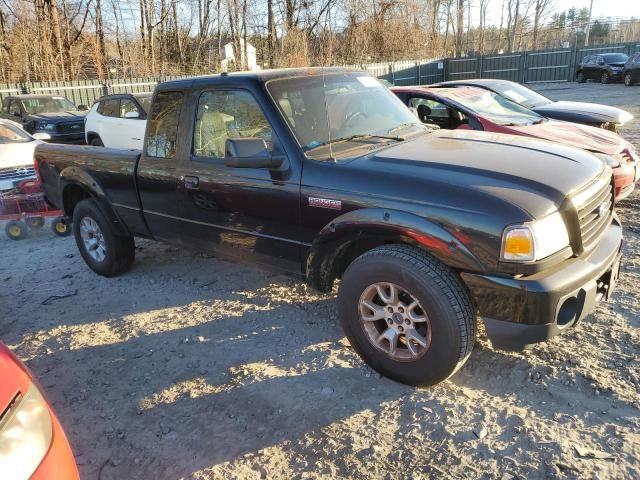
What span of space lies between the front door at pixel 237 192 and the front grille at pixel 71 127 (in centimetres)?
1226

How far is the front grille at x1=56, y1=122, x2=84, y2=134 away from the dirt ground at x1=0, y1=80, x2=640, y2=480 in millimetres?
11341

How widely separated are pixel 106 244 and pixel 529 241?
407 cm

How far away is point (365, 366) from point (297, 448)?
2.81 ft

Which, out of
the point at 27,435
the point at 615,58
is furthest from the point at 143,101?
the point at 615,58

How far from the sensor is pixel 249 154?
3479 mm

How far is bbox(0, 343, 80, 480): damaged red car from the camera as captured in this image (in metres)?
→ 1.69

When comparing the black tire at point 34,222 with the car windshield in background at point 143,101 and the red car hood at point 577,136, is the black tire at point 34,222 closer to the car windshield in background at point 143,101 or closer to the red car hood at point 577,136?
the car windshield in background at point 143,101

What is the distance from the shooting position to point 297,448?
282cm

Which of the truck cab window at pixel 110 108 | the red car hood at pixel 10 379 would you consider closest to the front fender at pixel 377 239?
the red car hood at pixel 10 379

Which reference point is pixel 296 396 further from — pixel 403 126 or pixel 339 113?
pixel 403 126

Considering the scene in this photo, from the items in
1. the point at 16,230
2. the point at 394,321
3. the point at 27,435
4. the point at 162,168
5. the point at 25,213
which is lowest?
the point at 16,230

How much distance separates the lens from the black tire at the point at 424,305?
2922mm

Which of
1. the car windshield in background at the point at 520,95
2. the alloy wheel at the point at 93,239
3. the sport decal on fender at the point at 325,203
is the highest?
the car windshield in background at the point at 520,95

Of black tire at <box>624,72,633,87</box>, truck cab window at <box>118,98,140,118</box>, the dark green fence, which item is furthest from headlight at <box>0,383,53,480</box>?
black tire at <box>624,72,633,87</box>
